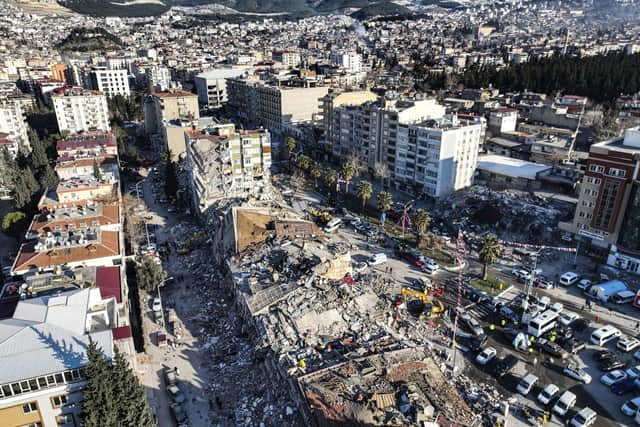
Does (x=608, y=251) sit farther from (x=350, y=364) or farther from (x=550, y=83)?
(x=550, y=83)

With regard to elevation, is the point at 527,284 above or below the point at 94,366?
below

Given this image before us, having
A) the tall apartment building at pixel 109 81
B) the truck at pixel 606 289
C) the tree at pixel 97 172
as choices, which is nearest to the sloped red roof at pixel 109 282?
the tree at pixel 97 172

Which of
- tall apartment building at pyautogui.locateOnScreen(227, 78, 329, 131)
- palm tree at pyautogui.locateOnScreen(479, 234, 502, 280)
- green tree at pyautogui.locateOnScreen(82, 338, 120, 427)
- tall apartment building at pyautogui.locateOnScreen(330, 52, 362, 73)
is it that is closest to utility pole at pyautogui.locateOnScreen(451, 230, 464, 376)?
palm tree at pyautogui.locateOnScreen(479, 234, 502, 280)

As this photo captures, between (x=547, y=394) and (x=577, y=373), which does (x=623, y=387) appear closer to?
(x=577, y=373)

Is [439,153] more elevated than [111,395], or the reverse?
[439,153]

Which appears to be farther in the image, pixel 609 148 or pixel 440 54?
pixel 440 54

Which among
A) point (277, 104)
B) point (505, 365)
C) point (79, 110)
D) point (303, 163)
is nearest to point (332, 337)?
point (505, 365)

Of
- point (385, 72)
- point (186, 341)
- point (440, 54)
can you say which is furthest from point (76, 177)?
point (440, 54)
